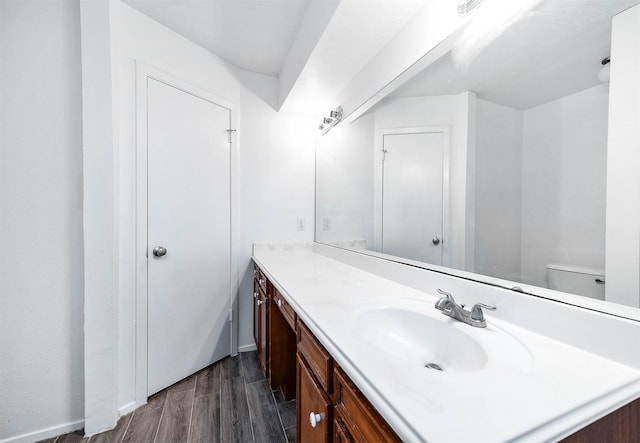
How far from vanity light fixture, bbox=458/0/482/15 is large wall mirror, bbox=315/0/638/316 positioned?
0.04m

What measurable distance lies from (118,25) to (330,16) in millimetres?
1231

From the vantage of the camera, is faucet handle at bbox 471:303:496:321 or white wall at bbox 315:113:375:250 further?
white wall at bbox 315:113:375:250

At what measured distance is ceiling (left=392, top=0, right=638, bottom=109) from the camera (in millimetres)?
658

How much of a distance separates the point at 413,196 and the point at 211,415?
1.65 m

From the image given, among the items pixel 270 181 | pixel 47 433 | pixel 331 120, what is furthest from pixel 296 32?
pixel 47 433

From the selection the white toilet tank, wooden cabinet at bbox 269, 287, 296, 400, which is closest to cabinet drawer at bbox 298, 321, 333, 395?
wooden cabinet at bbox 269, 287, 296, 400

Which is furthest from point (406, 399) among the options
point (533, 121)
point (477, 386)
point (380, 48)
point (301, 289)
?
point (380, 48)

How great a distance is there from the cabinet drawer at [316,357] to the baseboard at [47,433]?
1.46m

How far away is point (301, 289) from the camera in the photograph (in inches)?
45.8

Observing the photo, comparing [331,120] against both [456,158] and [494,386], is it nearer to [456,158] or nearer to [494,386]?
[456,158]

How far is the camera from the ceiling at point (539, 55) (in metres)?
0.66

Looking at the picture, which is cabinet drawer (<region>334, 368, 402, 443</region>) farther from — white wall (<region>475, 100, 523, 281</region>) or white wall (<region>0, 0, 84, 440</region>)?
white wall (<region>0, 0, 84, 440</region>)

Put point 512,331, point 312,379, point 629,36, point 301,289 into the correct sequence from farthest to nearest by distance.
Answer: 1. point 301,289
2. point 312,379
3. point 512,331
4. point 629,36

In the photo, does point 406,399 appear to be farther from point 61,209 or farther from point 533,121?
point 61,209
